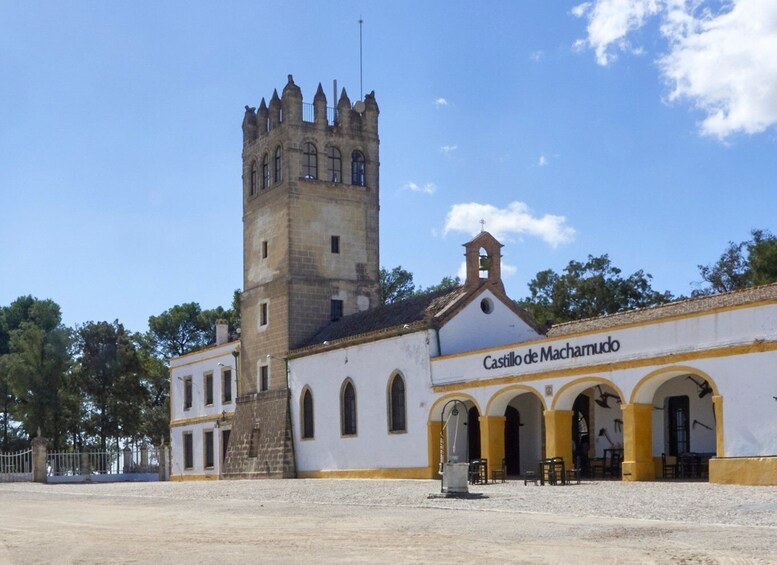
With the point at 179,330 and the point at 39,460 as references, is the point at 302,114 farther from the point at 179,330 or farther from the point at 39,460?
the point at 179,330

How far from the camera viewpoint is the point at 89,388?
5519cm

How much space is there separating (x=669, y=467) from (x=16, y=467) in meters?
26.6

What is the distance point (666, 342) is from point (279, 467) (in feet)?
56.9

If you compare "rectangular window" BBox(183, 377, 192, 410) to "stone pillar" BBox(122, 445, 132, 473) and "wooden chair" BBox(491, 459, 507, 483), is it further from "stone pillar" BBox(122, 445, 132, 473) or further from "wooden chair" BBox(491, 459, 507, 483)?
"wooden chair" BBox(491, 459, 507, 483)

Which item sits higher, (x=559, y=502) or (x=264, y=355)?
(x=264, y=355)

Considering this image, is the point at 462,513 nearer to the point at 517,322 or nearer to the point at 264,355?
the point at 517,322

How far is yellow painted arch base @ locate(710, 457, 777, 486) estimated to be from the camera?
69.9 ft

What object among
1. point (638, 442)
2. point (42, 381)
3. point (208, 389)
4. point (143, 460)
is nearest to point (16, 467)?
point (143, 460)

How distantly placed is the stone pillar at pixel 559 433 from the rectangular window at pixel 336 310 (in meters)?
13.2

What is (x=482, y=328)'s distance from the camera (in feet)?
105

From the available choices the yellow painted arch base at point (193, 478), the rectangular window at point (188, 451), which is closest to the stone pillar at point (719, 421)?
the yellow painted arch base at point (193, 478)

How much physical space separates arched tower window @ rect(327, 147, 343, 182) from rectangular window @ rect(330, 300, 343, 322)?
14.4 feet

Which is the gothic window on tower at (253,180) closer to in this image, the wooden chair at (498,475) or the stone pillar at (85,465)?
the stone pillar at (85,465)

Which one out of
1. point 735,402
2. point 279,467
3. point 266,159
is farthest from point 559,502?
point 266,159
